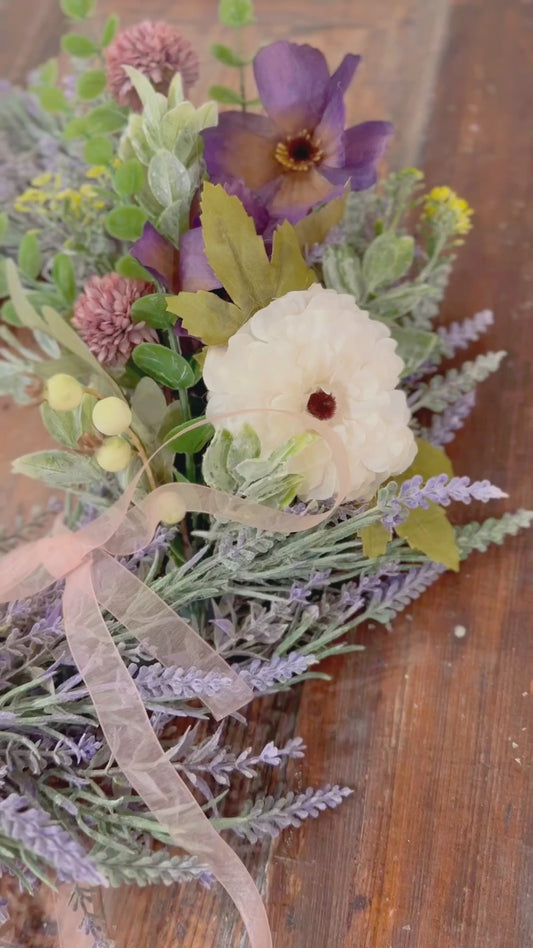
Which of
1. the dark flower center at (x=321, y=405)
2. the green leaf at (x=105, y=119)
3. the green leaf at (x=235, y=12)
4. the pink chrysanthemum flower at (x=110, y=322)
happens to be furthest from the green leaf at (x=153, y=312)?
the green leaf at (x=235, y=12)

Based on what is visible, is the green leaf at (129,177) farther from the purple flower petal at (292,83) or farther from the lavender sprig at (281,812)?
the lavender sprig at (281,812)

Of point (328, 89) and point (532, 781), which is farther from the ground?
point (328, 89)

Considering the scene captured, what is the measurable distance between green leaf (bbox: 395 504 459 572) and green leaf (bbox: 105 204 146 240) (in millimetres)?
273

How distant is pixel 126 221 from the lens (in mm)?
567

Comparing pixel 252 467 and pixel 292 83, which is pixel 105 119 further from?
pixel 252 467

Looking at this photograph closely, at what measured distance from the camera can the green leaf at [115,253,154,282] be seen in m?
0.58

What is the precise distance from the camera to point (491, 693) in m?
0.55

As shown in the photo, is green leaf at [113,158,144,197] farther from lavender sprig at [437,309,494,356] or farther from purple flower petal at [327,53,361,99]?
lavender sprig at [437,309,494,356]

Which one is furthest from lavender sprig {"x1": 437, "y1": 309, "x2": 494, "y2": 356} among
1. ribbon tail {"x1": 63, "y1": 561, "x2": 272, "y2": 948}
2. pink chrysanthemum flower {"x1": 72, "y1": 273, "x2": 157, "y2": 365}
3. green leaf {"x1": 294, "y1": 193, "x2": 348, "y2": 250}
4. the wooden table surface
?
ribbon tail {"x1": 63, "y1": 561, "x2": 272, "y2": 948}

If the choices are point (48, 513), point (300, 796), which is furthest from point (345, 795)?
point (48, 513)

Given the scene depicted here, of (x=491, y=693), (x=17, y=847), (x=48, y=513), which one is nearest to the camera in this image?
(x=17, y=847)

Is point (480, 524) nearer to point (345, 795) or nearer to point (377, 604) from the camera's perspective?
point (377, 604)

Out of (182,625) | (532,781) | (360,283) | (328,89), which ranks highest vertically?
(328,89)

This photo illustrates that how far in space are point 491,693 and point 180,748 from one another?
21cm
